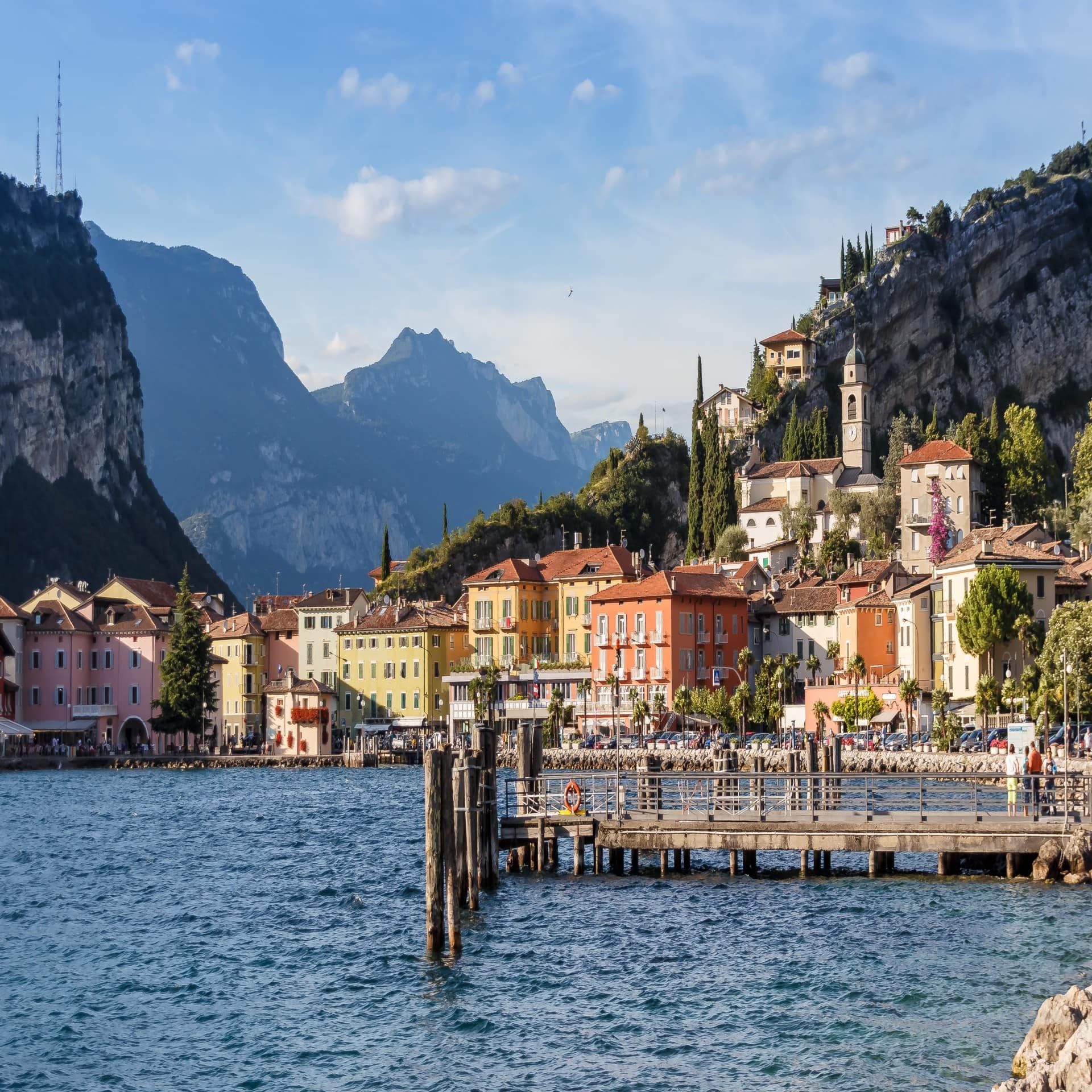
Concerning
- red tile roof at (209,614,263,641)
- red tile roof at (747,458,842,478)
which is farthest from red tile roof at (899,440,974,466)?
red tile roof at (209,614,263,641)

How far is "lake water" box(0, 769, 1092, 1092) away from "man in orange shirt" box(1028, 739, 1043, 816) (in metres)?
2.53

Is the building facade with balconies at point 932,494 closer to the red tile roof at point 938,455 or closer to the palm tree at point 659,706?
the red tile roof at point 938,455

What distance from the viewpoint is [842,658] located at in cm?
10656

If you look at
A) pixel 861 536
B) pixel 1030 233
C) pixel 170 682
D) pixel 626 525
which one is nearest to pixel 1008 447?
pixel 861 536

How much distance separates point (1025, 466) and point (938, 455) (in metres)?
12.2

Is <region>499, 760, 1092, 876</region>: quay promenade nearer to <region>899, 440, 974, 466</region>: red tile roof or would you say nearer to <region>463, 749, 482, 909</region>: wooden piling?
<region>463, 749, 482, 909</region>: wooden piling

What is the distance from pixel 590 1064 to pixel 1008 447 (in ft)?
399

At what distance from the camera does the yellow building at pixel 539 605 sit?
121750 millimetres

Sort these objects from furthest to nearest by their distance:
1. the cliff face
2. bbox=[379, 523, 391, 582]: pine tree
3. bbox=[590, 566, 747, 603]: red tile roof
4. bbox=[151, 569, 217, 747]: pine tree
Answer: the cliff face, bbox=[379, 523, 391, 582]: pine tree, bbox=[151, 569, 217, 747]: pine tree, bbox=[590, 566, 747, 603]: red tile roof

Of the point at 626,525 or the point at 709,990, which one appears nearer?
the point at 709,990

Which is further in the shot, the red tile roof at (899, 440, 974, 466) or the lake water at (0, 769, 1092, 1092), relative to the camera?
the red tile roof at (899, 440, 974, 466)

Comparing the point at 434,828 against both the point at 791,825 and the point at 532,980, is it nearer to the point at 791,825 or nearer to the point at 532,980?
the point at 532,980

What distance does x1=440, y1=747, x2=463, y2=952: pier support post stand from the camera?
2919 centimetres

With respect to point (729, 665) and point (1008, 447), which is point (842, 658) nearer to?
point (729, 665)
